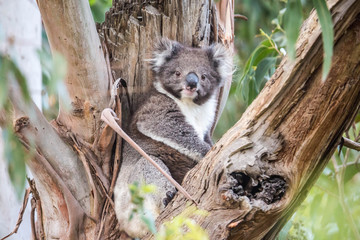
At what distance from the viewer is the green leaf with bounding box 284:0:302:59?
59.0 inches

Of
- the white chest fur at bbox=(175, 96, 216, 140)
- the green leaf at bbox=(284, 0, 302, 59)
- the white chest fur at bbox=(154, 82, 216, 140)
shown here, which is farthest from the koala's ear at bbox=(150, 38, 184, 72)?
the green leaf at bbox=(284, 0, 302, 59)

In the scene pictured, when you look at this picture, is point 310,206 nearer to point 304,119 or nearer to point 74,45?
point 304,119

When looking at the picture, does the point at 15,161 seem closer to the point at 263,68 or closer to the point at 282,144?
the point at 282,144

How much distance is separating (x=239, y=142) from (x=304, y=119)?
0.30 meters

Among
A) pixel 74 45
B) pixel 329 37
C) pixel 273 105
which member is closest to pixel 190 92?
pixel 74 45

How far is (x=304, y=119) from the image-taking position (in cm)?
194

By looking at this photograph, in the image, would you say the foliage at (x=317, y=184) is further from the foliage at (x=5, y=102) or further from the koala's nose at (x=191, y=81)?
the foliage at (x=5, y=102)

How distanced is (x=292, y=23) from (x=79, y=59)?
4.28 ft

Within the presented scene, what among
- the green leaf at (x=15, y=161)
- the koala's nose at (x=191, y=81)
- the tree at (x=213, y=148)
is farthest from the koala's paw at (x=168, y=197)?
the green leaf at (x=15, y=161)

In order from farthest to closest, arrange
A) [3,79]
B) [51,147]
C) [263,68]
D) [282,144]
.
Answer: [263,68] < [51,147] < [282,144] < [3,79]

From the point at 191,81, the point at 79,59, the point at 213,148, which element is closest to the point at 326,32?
the point at 213,148

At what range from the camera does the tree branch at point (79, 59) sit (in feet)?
7.81

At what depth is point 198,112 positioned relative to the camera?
3.42 m

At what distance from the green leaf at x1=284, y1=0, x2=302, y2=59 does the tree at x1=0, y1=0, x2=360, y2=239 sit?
252 mm
